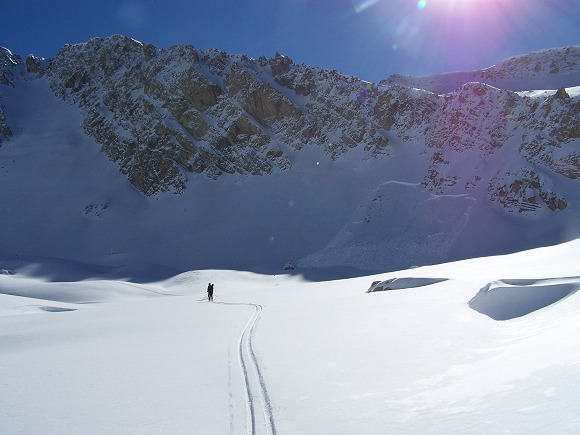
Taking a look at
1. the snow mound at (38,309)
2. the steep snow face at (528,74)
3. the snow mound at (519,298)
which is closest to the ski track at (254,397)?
the snow mound at (519,298)

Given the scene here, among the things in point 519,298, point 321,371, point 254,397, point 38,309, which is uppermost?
point 519,298

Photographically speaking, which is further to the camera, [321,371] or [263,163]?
[263,163]

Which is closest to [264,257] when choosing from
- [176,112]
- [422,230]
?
[422,230]

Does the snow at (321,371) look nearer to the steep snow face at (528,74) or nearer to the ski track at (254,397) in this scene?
the ski track at (254,397)

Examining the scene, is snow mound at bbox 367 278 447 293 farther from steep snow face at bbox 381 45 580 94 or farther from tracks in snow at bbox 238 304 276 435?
steep snow face at bbox 381 45 580 94

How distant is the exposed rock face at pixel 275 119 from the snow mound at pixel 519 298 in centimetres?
5073

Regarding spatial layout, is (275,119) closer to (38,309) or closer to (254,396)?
(38,309)

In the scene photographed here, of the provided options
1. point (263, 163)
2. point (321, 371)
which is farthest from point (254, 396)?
point (263, 163)

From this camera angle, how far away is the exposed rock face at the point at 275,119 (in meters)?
61.1

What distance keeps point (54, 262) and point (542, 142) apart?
211ft

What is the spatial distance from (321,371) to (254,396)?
4.52 ft

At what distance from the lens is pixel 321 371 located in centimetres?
684

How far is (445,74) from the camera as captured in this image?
135 m

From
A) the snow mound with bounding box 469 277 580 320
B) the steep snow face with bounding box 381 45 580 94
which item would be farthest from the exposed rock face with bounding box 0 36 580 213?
the snow mound with bounding box 469 277 580 320
